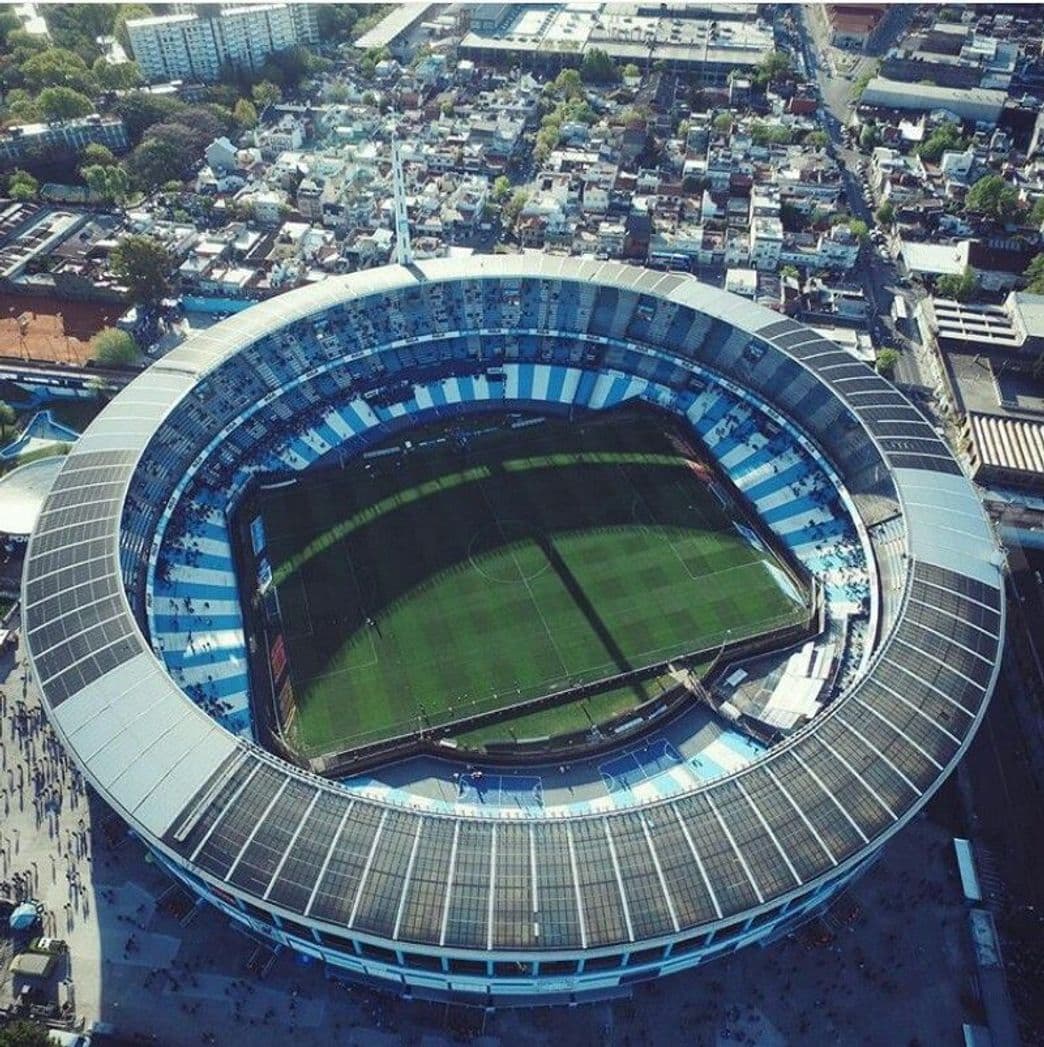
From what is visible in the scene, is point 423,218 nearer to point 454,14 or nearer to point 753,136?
point 753,136

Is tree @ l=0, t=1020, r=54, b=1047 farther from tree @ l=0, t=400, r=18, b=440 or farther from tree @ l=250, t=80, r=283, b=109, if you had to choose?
tree @ l=250, t=80, r=283, b=109

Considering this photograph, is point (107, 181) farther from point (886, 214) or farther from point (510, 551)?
point (886, 214)

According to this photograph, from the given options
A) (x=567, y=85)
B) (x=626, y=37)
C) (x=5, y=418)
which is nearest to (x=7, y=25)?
(x=567, y=85)

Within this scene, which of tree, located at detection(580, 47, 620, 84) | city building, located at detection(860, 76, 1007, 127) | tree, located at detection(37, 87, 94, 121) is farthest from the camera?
tree, located at detection(580, 47, 620, 84)

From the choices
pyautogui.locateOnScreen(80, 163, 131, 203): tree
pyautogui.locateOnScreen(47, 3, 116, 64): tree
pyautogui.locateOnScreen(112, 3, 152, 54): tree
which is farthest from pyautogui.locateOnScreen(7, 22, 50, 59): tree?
pyautogui.locateOnScreen(80, 163, 131, 203): tree

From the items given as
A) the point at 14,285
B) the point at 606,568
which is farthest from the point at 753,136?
the point at 14,285
